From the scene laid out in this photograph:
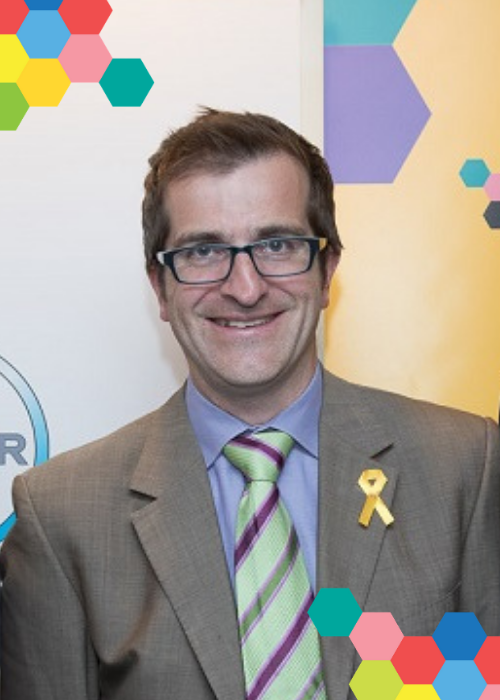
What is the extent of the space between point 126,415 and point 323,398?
439mm

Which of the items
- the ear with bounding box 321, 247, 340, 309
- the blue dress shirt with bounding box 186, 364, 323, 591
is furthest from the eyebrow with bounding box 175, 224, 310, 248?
the blue dress shirt with bounding box 186, 364, 323, 591

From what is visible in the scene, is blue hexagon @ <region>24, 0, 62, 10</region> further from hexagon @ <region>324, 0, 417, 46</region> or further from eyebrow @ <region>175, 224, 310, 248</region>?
eyebrow @ <region>175, 224, 310, 248</region>

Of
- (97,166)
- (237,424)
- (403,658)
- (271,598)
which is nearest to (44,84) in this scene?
(97,166)

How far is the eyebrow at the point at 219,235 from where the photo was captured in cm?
189

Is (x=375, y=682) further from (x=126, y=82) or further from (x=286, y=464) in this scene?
(x=126, y=82)

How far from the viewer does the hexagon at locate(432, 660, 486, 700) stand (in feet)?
5.76

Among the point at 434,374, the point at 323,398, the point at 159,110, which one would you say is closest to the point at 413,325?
the point at 434,374

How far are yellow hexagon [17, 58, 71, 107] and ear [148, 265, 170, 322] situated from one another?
42cm

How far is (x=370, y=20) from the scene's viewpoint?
2.36 metres

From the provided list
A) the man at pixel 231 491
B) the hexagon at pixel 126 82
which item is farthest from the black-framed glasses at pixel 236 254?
the hexagon at pixel 126 82

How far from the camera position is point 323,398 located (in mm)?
1983

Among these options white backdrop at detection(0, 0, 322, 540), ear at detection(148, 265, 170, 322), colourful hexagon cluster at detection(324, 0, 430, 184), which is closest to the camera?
ear at detection(148, 265, 170, 322)

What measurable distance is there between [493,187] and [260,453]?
803 mm

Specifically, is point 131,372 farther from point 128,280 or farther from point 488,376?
point 488,376
